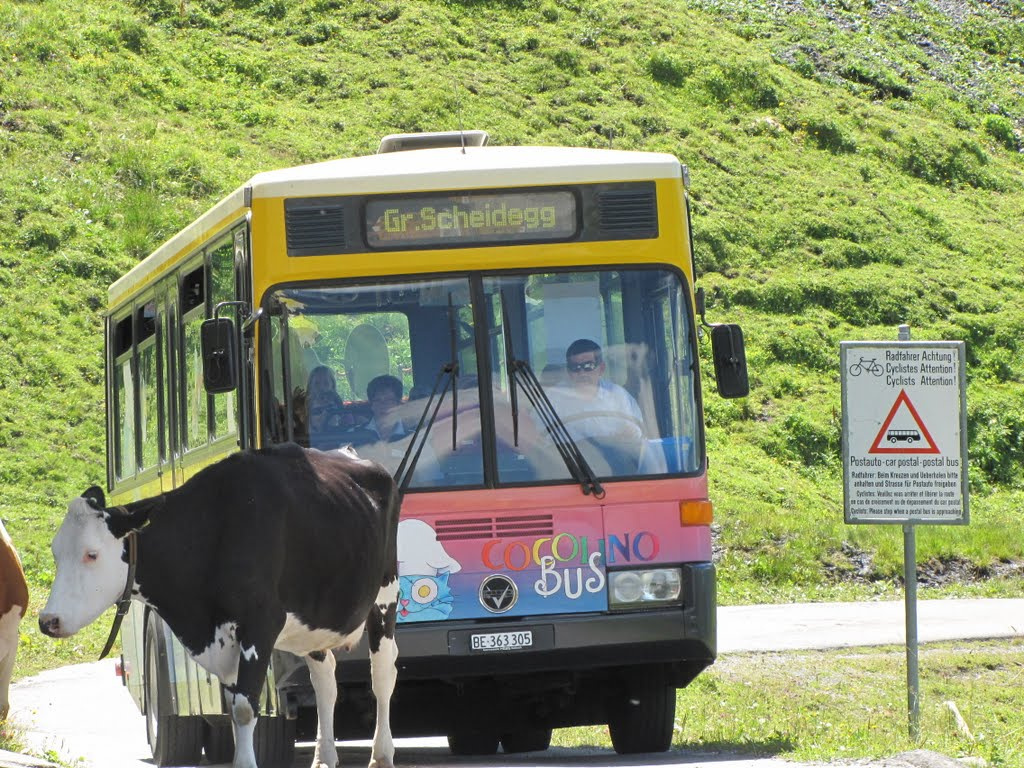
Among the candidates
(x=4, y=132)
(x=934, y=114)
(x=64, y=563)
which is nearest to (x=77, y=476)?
(x=4, y=132)

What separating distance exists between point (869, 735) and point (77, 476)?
21187 mm

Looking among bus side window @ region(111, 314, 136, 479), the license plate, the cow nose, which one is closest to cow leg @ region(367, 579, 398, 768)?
the license plate

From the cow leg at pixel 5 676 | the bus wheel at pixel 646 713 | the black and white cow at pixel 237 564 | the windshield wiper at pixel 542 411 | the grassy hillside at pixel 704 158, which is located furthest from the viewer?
the grassy hillside at pixel 704 158

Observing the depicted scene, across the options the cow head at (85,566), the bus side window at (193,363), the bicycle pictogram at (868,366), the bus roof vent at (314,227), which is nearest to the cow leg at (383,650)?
the cow head at (85,566)

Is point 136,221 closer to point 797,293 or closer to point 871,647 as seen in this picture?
point 797,293

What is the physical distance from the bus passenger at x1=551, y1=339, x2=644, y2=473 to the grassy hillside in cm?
1458

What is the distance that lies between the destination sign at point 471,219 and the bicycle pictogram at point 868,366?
212 centimetres

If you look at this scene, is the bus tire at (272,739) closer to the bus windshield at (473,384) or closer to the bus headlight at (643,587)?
the bus windshield at (473,384)

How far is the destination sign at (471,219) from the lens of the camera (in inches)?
397

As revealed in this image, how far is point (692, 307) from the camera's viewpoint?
1023 centimetres

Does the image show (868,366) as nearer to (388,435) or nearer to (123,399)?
(388,435)

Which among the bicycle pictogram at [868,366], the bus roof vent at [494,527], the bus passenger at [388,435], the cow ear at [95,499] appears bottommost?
the bus roof vent at [494,527]

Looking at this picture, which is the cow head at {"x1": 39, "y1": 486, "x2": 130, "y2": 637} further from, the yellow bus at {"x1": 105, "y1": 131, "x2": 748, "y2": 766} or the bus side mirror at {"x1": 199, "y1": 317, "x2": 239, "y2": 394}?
the yellow bus at {"x1": 105, "y1": 131, "x2": 748, "y2": 766}

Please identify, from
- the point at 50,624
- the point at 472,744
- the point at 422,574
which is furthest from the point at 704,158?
the point at 50,624
